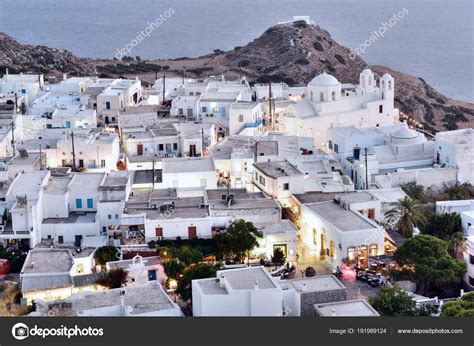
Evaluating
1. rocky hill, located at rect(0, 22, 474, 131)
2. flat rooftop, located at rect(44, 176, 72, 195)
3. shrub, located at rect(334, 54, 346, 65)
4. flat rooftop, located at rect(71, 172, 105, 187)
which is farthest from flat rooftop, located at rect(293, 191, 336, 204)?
shrub, located at rect(334, 54, 346, 65)

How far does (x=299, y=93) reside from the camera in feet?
126

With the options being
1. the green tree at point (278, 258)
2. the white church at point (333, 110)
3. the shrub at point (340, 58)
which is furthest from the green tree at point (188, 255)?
the shrub at point (340, 58)

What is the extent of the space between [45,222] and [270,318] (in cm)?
1235

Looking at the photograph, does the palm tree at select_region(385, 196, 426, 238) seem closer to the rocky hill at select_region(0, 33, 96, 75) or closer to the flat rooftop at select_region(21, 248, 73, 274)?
the flat rooftop at select_region(21, 248, 73, 274)

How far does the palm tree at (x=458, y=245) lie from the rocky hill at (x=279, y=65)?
25280 mm

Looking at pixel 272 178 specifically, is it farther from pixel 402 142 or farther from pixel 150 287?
pixel 150 287

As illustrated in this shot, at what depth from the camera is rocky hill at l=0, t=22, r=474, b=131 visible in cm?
5028

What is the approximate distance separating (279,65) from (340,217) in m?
31.4

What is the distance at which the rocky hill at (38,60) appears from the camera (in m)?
50.8

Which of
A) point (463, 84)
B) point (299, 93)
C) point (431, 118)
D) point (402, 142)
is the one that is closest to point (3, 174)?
point (402, 142)

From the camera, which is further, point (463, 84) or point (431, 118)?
point (463, 84)

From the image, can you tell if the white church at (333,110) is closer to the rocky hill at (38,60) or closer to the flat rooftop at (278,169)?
the flat rooftop at (278,169)

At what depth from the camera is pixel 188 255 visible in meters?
21.5

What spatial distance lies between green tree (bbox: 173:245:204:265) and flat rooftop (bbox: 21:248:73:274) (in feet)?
7.84
